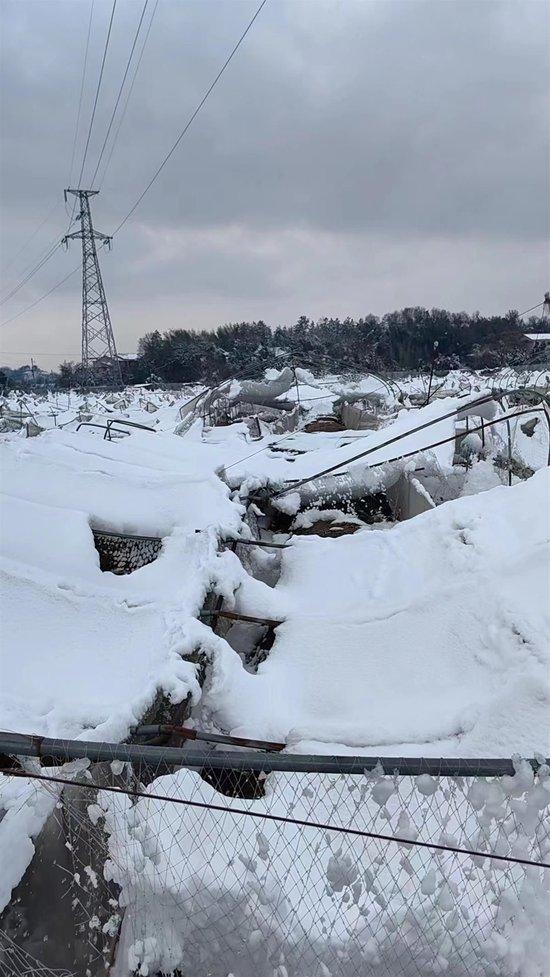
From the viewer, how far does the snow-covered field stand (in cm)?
203

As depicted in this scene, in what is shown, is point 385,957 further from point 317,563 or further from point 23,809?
point 317,563

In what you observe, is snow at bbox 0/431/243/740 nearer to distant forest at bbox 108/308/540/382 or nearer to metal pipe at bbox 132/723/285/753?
metal pipe at bbox 132/723/285/753

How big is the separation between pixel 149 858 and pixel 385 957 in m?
0.87

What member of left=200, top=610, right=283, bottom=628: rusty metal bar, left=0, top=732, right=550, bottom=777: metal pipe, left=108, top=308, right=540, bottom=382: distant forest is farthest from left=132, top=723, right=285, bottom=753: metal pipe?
left=108, top=308, right=540, bottom=382: distant forest

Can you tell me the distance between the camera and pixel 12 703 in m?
2.88

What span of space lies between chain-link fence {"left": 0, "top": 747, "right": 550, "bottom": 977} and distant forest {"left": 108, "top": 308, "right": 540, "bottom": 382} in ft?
144

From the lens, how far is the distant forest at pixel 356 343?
165ft

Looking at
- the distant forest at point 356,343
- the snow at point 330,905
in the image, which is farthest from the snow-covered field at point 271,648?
the distant forest at point 356,343

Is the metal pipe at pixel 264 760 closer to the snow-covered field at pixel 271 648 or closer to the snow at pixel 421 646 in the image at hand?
the snow-covered field at pixel 271 648

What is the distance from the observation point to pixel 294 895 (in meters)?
2.04

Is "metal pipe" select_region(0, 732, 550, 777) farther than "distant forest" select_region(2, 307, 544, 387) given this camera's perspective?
No

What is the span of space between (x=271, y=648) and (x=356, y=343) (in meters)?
53.5

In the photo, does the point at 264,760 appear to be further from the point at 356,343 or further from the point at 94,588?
the point at 356,343

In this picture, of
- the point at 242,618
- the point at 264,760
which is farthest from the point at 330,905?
the point at 242,618
